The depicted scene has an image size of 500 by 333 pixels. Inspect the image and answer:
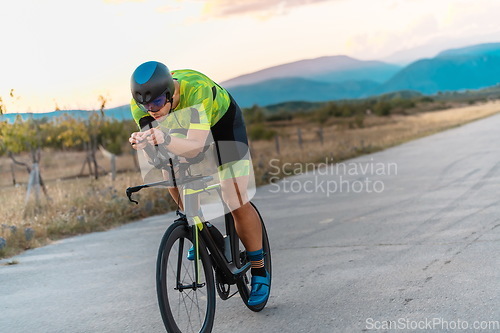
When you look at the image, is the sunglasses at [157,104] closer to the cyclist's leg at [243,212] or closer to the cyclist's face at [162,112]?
the cyclist's face at [162,112]

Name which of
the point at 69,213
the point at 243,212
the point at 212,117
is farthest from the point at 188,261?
the point at 69,213

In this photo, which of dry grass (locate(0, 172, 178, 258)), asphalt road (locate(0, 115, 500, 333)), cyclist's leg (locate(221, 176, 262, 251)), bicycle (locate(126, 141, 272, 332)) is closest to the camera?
bicycle (locate(126, 141, 272, 332))

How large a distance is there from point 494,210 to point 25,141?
37.4 feet

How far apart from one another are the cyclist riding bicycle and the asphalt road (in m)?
0.58

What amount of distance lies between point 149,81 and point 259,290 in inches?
71.3

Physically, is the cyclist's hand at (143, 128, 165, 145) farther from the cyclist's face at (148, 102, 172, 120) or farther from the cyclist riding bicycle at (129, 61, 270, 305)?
the cyclist's face at (148, 102, 172, 120)

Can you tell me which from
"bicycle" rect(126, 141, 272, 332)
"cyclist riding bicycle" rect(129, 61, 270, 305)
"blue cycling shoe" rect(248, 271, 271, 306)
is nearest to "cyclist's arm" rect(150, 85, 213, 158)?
"cyclist riding bicycle" rect(129, 61, 270, 305)

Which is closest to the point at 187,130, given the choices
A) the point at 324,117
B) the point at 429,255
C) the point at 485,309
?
the point at 485,309

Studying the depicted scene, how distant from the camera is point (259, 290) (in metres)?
4.61

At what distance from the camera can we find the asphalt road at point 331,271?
14.4 ft

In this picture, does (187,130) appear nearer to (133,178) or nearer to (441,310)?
(441,310)

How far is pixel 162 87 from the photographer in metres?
3.61

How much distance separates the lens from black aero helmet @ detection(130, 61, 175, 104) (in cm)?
356

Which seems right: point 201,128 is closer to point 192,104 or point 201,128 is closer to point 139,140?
point 192,104
